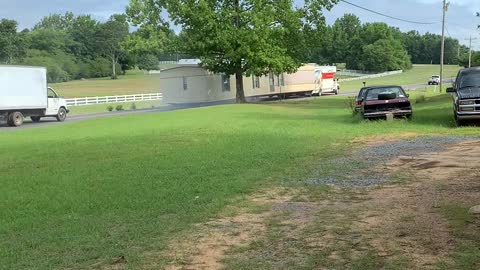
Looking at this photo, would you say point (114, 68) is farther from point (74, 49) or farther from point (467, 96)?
point (467, 96)

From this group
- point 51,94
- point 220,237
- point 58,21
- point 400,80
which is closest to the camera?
point 220,237

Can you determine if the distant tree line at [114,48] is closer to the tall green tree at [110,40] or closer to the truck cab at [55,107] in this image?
the tall green tree at [110,40]

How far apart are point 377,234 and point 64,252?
3.24 metres

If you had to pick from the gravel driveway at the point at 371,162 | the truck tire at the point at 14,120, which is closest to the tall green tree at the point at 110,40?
the truck tire at the point at 14,120

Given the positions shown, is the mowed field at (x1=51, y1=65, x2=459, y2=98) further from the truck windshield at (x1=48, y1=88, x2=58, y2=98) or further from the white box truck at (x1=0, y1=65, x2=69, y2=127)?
the white box truck at (x1=0, y1=65, x2=69, y2=127)

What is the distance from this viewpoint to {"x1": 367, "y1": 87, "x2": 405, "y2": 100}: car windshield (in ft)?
68.0

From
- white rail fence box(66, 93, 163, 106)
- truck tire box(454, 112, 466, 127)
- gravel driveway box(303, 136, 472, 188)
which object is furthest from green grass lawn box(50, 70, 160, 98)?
gravel driveway box(303, 136, 472, 188)

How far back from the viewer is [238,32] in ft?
125

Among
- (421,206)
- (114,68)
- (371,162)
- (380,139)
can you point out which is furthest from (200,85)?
(114,68)

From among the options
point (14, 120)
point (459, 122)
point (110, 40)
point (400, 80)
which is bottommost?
point (14, 120)

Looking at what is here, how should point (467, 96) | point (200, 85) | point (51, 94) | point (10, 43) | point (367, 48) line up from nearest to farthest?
point (467, 96) < point (51, 94) < point (200, 85) < point (10, 43) < point (367, 48)

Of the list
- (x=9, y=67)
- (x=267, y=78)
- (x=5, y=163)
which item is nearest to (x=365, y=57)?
(x=267, y=78)

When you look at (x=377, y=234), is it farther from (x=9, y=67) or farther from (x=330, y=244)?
(x=9, y=67)

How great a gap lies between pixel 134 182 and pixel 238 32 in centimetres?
2939
